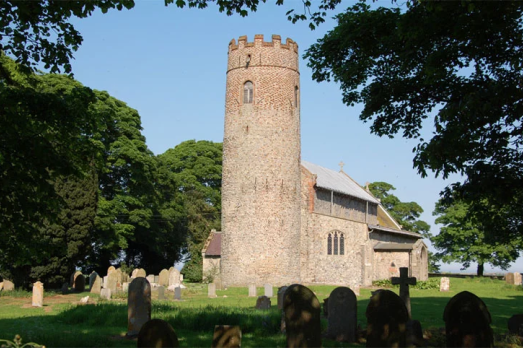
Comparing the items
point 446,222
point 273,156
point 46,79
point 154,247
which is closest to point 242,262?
point 273,156

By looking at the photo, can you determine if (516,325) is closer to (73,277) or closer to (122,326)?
(122,326)

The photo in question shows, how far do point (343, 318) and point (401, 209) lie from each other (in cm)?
5580

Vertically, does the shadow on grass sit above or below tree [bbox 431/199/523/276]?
below

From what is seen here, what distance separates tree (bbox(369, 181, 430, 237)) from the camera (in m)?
65.6

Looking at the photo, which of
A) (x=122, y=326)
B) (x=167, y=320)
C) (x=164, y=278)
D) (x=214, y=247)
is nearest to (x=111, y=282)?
(x=164, y=278)

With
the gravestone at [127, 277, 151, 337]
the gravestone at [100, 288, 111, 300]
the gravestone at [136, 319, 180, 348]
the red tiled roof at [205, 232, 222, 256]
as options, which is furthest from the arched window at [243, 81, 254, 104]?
the gravestone at [136, 319, 180, 348]

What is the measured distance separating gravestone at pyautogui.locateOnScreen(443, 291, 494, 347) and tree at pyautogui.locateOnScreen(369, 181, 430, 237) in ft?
188

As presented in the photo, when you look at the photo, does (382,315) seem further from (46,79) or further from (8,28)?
(46,79)

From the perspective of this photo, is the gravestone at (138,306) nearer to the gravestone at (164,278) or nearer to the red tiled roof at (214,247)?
the gravestone at (164,278)

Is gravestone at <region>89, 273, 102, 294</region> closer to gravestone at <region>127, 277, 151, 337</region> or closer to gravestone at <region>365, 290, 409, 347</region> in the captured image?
gravestone at <region>127, 277, 151, 337</region>

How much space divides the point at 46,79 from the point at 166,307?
21.5 meters

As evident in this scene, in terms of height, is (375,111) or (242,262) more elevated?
(375,111)

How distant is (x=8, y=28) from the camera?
31.7ft

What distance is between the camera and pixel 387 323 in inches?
386
